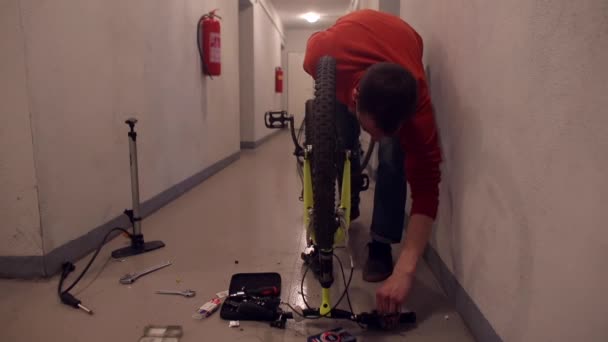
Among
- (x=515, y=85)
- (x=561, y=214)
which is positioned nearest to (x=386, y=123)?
(x=515, y=85)

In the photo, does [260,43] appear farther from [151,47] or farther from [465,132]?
[465,132]

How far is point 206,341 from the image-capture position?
3.24 feet

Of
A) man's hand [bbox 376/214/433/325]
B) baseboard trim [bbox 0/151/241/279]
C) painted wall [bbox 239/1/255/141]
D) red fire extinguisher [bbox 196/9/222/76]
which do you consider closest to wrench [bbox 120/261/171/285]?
baseboard trim [bbox 0/151/241/279]

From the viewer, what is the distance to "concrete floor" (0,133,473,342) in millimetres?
1027

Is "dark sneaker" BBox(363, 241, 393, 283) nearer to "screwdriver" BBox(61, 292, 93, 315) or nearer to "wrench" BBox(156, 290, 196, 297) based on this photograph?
"wrench" BBox(156, 290, 196, 297)

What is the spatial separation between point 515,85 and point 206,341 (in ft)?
3.06

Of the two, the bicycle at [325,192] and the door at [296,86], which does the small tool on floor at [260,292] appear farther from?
the door at [296,86]

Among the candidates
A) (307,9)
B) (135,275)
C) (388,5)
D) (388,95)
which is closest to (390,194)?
(388,95)

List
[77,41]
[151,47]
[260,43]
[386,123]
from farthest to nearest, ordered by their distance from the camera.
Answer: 1. [260,43]
2. [151,47]
3. [77,41]
4. [386,123]

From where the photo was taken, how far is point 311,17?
8016mm

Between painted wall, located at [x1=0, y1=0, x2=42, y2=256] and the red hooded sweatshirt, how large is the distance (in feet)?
3.08

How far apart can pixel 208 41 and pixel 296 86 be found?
6.15 meters

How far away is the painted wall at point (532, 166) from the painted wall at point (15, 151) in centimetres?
137

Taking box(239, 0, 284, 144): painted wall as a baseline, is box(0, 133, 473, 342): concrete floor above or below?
below
